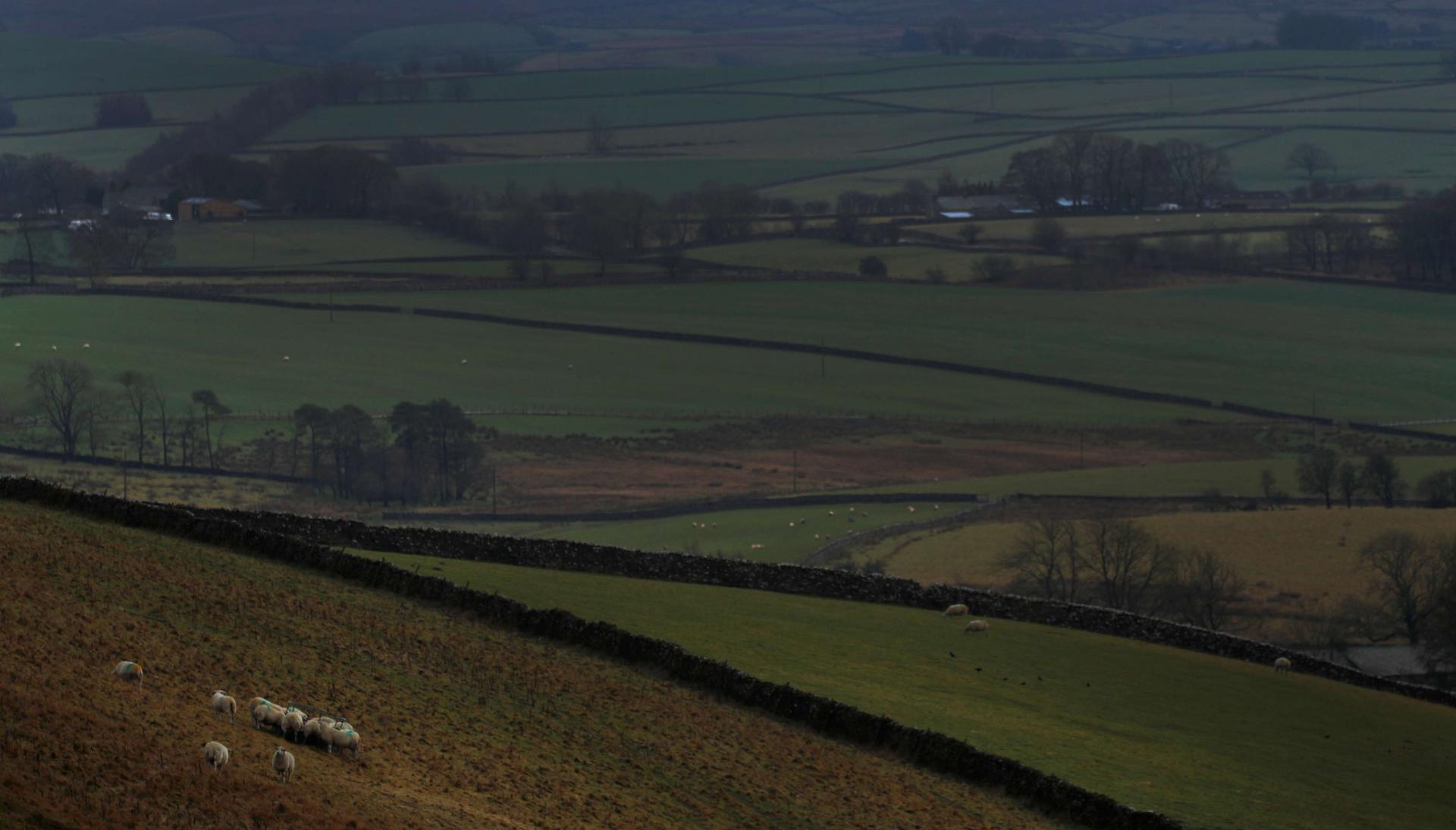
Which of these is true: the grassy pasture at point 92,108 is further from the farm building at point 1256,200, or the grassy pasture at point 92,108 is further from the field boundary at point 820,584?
the field boundary at point 820,584

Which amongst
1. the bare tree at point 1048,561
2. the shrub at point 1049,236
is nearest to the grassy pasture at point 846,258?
the shrub at point 1049,236

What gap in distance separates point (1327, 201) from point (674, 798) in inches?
4877

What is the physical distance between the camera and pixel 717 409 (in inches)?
3012

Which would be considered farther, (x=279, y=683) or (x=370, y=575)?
(x=370, y=575)

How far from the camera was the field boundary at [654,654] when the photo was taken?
834 inches

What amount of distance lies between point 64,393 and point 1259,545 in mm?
45159

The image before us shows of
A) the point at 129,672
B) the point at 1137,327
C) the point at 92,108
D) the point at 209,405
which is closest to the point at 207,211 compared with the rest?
the point at 209,405

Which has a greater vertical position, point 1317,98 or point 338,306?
point 1317,98

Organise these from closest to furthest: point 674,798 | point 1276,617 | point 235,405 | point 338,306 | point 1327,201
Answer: point 674,798, point 1276,617, point 235,405, point 338,306, point 1327,201

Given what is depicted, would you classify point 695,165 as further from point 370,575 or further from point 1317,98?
point 370,575

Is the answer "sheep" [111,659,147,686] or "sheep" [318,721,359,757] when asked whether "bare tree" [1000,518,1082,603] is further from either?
"sheep" [111,659,147,686]

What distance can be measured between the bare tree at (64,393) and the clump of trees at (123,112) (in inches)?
4076

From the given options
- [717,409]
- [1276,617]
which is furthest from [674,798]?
[717,409]

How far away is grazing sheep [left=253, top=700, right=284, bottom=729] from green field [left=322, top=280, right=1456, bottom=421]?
65537 mm
